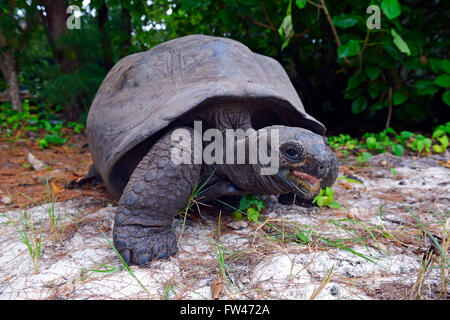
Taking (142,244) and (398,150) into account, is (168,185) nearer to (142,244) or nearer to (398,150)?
(142,244)

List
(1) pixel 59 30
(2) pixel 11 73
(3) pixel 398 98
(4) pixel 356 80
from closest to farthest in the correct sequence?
1. (4) pixel 356 80
2. (3) pixel 398 98
3. (1) pixel 59 30
4. (2) pixel 11 73

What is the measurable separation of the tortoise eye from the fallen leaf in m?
0.75

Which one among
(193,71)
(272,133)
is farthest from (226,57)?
(272,133)

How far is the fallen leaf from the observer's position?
1.46 m

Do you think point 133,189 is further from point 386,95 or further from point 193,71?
point 386,95

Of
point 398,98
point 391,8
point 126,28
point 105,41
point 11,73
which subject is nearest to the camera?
point 391,8

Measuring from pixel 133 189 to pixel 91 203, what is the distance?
1.15 m

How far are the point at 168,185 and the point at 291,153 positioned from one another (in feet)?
2.42

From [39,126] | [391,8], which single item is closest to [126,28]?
[39,126]

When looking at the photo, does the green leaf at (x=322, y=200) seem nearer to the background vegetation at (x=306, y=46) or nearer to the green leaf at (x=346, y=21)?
the background vegetation at (x=306, y=46)

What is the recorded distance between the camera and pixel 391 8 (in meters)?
3.43

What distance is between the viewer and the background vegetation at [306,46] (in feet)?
14.7

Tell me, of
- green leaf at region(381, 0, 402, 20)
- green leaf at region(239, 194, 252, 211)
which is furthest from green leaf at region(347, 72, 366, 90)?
green leaf at region(239, 194, 252, 211)

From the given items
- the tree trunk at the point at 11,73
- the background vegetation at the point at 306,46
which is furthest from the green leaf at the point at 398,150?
the tree trunk at the point at 11,73
